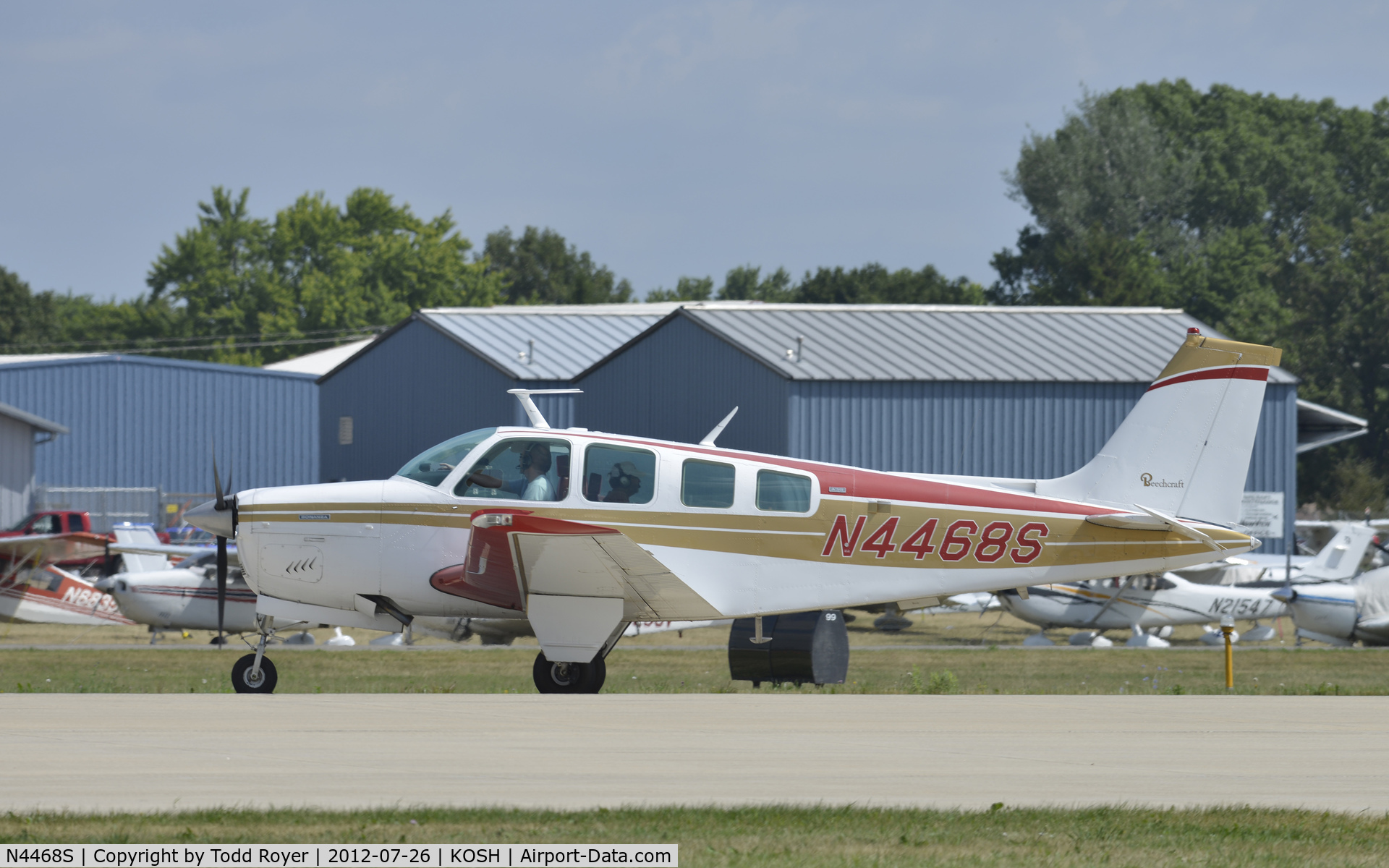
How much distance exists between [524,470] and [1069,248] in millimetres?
74032

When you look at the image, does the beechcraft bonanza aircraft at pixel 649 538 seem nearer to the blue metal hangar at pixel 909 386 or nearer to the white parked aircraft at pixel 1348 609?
the white parked aircraft at pixel 1348 609

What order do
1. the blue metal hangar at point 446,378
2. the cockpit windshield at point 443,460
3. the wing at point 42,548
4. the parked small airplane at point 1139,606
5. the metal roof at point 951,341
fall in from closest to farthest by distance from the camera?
the cockpit windshield at point 443,460 < the wing at point 42,548 < the parked small airplane at point 1139,606 < the metal roof at point 951,341 < the blue metal hangar at point 446,378

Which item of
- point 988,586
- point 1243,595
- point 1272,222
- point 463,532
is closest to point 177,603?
point 463,532

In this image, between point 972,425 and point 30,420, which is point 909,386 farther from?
point 30,420

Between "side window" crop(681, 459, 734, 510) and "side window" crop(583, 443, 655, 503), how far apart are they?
11.7 inches

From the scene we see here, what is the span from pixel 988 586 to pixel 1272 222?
9144 cm

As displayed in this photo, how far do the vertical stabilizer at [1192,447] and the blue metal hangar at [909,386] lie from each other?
22112mm

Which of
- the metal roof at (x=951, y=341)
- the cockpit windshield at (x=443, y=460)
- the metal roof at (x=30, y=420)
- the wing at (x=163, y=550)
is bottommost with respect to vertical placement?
the wing at (x=163, y=550)

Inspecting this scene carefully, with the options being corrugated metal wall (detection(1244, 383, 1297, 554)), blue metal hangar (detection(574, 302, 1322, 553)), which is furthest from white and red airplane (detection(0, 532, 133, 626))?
corrugated metal wall (detection(1244, 383, 1297, 554))

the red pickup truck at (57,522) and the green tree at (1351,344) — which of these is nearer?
the red pickup truck at (57,522)

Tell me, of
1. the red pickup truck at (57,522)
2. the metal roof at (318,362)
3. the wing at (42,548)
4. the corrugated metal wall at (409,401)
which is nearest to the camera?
the wing at (42,548)

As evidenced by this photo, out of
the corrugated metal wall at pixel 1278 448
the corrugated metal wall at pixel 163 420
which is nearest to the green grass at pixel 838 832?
the corrugated metal wall at pixel 1278 448

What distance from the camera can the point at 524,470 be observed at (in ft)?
42.8

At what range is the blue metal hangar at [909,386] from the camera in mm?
37125
